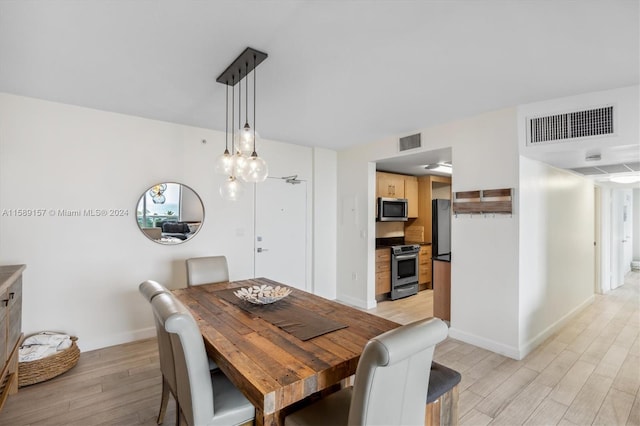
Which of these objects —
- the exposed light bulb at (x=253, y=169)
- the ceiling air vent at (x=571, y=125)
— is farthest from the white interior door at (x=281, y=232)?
the ceiling air vent at (x=571, y=125)

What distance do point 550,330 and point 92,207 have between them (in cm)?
519

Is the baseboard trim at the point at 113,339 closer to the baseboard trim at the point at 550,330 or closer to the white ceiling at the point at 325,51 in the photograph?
the white ceiling at the point at 325,51

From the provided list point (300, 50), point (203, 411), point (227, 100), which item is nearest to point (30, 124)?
point (227, 100)

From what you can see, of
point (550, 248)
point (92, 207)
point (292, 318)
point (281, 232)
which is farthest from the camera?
point (281, 232)

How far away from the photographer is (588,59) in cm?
207

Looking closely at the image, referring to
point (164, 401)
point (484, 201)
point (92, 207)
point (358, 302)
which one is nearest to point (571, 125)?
point (484, 201)

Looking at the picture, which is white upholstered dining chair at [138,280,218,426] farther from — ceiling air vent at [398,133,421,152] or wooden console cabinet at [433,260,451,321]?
ceiling air vent at [398,133,421,152]

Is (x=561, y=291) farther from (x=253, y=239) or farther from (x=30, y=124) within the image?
(x=30, y=124)

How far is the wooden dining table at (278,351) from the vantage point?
3.92 ft

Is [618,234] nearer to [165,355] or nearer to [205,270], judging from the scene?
[205,270]

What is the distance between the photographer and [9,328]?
2197 mm

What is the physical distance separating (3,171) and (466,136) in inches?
178

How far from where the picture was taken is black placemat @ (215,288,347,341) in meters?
1.71

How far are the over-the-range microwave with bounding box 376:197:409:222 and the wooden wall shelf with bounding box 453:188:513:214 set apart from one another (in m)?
1.70
